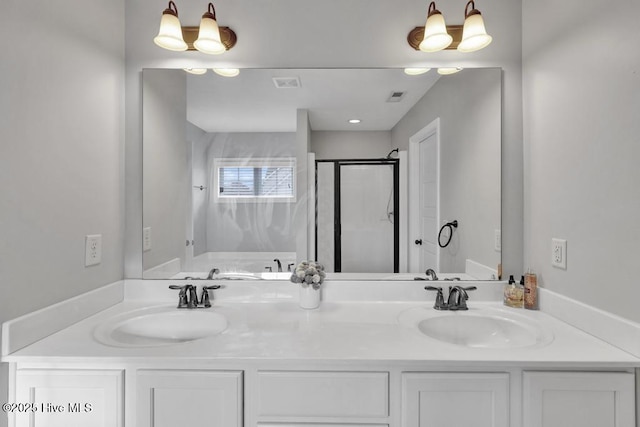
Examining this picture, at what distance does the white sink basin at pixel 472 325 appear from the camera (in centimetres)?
140

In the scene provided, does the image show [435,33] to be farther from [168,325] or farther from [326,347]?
[168,325]

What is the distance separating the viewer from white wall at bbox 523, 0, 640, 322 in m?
1.06

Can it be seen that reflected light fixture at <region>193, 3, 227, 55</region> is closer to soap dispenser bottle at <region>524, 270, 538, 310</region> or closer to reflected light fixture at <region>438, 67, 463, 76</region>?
reflected light fixture at <region>438, 67, 463, 76</region>

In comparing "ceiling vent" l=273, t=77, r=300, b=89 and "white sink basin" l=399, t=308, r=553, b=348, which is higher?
"ceiling vent" l=273, t=77, r=300, b=89

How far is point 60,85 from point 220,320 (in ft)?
3.57

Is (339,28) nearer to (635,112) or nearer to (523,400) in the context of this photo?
(635,112)

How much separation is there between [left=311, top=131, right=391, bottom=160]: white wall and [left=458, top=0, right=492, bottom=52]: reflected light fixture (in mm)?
507

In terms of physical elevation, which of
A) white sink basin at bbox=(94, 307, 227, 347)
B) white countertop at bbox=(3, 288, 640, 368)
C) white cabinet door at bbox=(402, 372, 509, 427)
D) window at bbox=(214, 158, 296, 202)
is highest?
window at bbox=(214, 158, 296, 202)

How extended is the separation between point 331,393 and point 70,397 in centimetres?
82

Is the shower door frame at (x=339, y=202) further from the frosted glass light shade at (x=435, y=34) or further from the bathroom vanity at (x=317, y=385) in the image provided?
the bathroom vanity at (x=317, y=385)

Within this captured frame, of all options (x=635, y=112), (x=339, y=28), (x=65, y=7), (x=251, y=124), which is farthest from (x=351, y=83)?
(x=65, y=7)

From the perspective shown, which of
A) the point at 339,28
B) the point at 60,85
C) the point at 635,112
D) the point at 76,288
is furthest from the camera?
the point at 339,28

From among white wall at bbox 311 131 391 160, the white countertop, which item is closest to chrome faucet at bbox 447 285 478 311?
the white countertop

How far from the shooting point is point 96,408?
3.48ft
